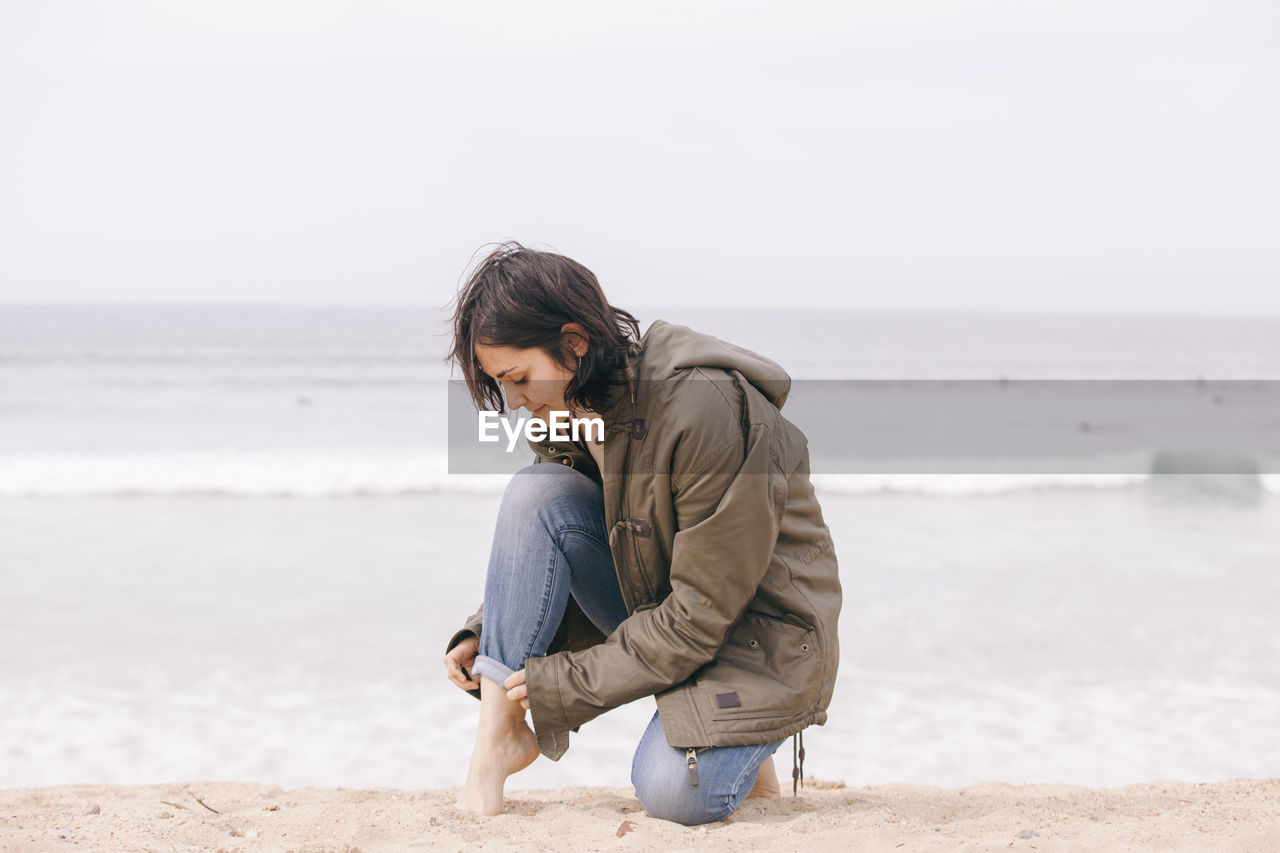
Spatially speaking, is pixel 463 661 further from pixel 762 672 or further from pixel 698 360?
pixel 698 360

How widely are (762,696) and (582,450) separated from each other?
620mm

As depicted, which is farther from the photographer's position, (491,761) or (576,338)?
(491,761)

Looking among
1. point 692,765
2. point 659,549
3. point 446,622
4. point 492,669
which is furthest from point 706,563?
point 446,622

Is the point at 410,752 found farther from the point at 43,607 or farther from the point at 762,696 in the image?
the point at 43,607

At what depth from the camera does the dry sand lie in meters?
1.67

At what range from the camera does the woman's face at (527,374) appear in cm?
176

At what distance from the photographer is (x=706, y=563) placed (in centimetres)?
171

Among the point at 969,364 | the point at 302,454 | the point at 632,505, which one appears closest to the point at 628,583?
the point at 632,505

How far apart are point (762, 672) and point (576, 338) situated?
0.72 metres

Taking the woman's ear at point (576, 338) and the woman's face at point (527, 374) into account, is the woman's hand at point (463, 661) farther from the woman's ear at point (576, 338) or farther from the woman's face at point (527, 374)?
the woman's ear at point (576, 338)

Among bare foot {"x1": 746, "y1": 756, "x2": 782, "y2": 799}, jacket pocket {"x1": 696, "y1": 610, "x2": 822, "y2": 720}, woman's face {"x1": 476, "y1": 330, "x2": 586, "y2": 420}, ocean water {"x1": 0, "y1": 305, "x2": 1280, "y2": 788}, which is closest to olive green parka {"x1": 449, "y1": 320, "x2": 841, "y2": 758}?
jacket pocket {"x1": 696, "y1": 610, "x2": 822, "y2": 720}

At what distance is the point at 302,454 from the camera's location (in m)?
9.87

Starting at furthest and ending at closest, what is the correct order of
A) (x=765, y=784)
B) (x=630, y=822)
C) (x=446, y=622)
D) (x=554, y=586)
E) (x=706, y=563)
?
(x=446, y=622) < (x=765, y=784) < (x=554, y=586) < (x=630, y=822) < (x=706, y=563)

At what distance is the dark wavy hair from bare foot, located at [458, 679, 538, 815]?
Result: 0.67 meters
